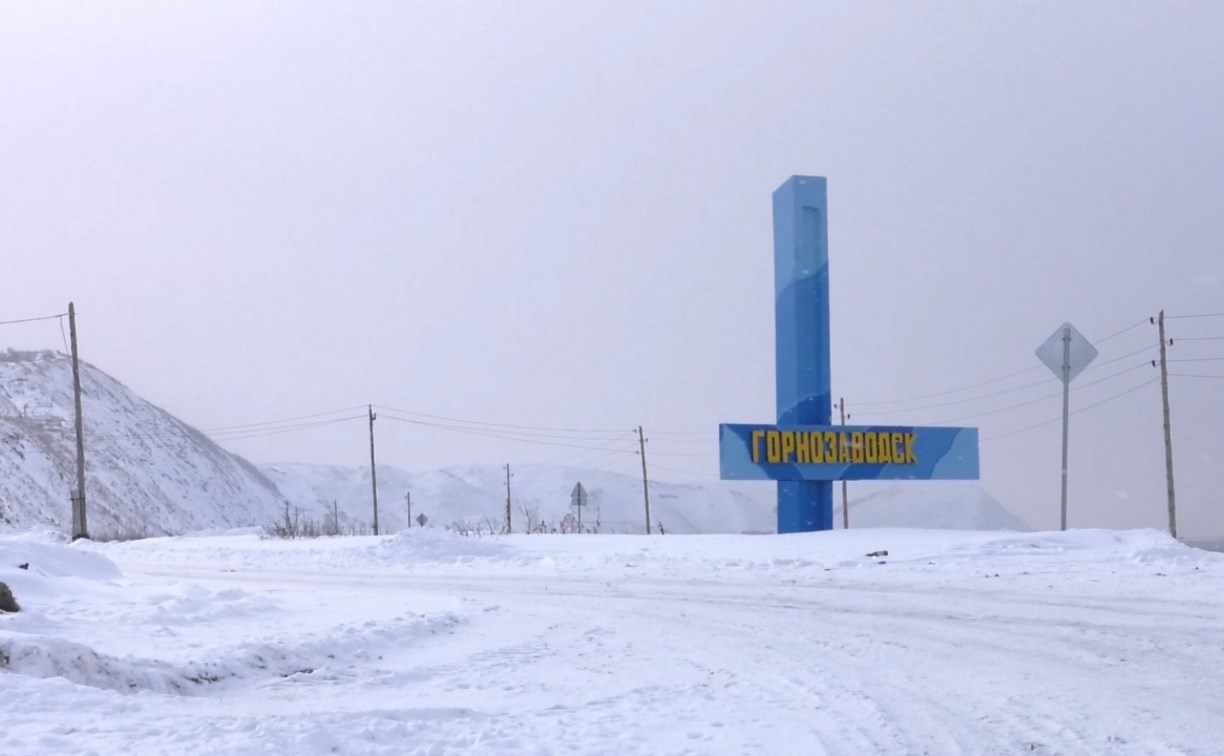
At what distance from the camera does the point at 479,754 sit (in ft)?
18.6

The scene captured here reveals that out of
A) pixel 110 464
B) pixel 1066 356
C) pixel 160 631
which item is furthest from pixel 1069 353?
pixel 110 464

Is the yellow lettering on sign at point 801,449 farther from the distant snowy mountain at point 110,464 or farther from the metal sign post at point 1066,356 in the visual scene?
the distant snowy mountain at point 110,464

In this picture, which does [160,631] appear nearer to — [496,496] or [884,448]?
[884,448]

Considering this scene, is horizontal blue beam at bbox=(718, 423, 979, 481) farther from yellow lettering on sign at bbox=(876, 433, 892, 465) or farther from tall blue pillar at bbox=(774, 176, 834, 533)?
tall blue pillar at bbox=(774, 176, 834, 533)

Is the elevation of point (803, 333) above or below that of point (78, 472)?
above

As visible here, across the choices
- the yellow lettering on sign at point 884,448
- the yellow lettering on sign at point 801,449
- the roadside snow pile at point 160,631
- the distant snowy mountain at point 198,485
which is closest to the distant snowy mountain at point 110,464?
the distant snowy mountain at point 198,485

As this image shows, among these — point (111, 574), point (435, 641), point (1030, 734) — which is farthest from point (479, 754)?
point (111, 574)

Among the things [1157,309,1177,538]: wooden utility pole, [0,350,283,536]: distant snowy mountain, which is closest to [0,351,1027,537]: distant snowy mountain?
[0,350,283,536]: distant snowy mountain

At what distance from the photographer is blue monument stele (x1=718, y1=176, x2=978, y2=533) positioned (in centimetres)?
2409

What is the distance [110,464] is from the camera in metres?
87.1

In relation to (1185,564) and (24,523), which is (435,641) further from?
(24,523)

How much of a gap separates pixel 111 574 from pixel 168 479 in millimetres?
83092

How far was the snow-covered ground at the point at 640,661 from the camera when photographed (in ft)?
19.6

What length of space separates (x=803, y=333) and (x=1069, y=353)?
6356 mm
